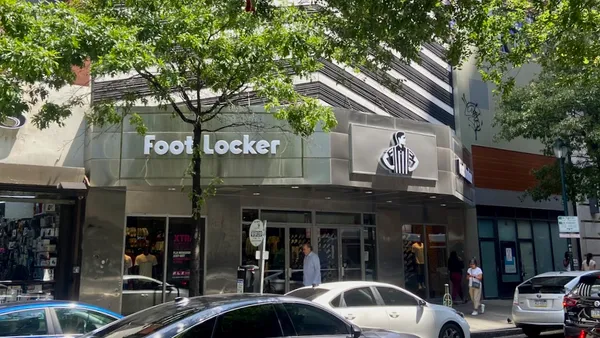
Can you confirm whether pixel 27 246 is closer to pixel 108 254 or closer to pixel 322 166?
pixel 108 254

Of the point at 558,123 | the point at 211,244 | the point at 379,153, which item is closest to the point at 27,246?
the point at 211,244

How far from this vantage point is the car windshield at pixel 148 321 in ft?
17.3

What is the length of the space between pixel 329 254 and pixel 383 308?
26.7 ft

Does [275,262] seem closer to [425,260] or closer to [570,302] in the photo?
[425,260]

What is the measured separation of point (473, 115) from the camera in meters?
21.7

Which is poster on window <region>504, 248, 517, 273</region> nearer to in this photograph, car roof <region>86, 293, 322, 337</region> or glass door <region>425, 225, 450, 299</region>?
glass door <region>425, 225, 450, 299</region>

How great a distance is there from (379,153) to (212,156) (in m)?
4.37

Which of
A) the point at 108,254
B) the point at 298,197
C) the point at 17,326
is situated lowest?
the point at 17,326

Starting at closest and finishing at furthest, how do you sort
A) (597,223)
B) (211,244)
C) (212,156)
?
(212,156) < (211,244) < (597,223)

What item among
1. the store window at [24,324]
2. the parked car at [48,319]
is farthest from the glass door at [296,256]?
the store window at [24,324]

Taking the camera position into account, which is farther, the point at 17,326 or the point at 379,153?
the point at 379,153

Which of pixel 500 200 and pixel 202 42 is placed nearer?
pixel 202 42

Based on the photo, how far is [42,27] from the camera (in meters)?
8.96

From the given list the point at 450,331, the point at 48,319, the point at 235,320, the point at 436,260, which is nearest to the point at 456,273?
the point at 436,260
